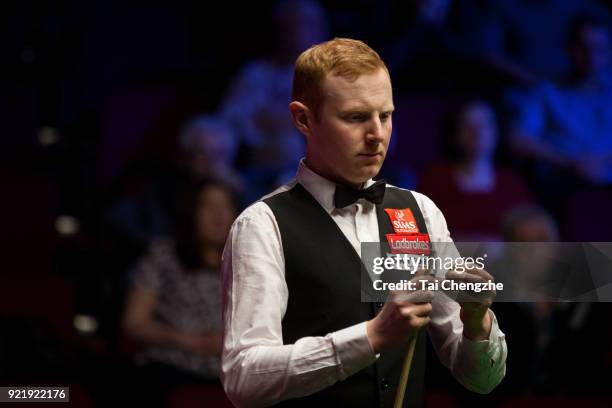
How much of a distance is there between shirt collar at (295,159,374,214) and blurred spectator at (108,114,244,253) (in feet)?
7.48

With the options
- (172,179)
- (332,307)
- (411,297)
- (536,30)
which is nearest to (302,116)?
(332,307)

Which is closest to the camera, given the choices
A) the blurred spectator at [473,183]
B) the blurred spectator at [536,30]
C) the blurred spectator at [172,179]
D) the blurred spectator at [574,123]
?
the blurred spectator at [172,179]

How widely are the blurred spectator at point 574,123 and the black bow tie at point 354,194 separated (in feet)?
10.5

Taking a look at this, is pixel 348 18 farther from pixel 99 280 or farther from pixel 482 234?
pixel 99 280

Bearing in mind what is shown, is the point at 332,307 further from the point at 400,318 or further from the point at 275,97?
the point at 275,97

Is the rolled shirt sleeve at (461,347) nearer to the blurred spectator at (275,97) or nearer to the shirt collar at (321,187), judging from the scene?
the shirt collar at (321,187)

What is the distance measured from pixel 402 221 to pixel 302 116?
1.00 feet

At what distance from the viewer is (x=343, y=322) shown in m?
1.96

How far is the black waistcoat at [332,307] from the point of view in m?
1.96

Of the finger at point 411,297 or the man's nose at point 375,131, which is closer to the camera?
the finger at point 411,297

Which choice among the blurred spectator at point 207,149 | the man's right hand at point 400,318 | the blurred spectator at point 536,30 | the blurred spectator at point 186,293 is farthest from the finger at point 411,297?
the blurred spectator at point 536,30

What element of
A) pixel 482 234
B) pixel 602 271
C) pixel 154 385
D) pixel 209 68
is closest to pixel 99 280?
pixel 154 385

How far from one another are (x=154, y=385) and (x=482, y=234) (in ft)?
6.14

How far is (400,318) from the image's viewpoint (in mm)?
1748
